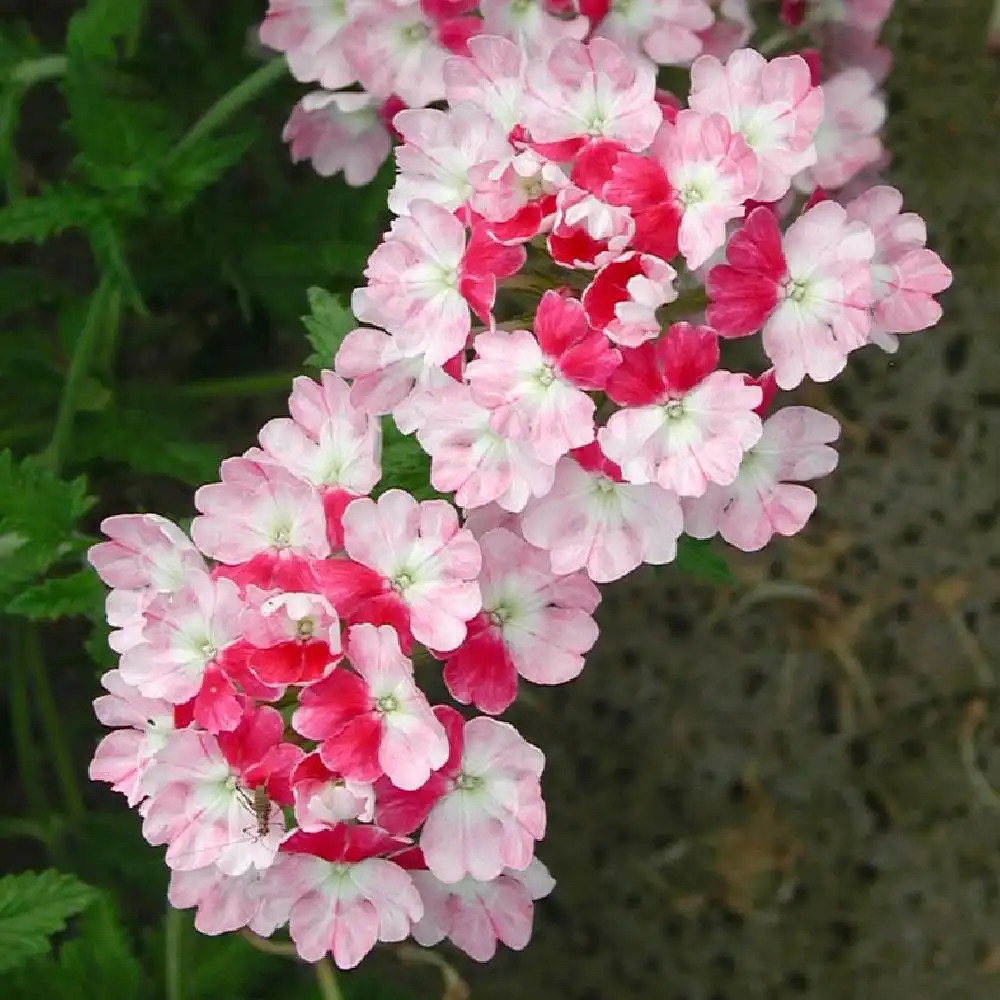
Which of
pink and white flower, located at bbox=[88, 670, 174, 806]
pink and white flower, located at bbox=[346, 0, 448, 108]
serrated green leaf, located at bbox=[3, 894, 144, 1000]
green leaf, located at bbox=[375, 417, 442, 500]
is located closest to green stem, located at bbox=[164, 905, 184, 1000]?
serrated green leaf, located at bbox=[3, 894, 144, 1000]

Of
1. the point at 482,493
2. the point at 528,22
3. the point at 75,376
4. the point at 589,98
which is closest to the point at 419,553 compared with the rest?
the point at 482,493

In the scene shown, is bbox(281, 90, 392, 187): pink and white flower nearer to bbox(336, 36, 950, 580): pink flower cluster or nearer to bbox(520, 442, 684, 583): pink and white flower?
bbox(336, 36, 950, 580): pink flower cluster

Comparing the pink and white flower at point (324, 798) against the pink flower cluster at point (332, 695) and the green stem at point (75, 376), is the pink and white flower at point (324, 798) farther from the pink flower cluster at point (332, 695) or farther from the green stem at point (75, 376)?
the green stem at point (75, 376)

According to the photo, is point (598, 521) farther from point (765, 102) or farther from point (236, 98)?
point (236, 98)

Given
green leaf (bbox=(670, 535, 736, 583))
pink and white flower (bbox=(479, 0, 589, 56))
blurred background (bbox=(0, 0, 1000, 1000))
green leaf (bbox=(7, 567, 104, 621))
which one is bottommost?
blurred background (bbox=(0, 0, 1000, 1000))

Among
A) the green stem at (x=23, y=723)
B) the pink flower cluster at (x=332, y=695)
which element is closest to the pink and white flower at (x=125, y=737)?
the pink flower cluster at (x=332, y=695)

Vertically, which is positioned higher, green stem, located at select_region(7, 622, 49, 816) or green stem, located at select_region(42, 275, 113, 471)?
green stem, located at select_region(42, 275, 113, 471)
